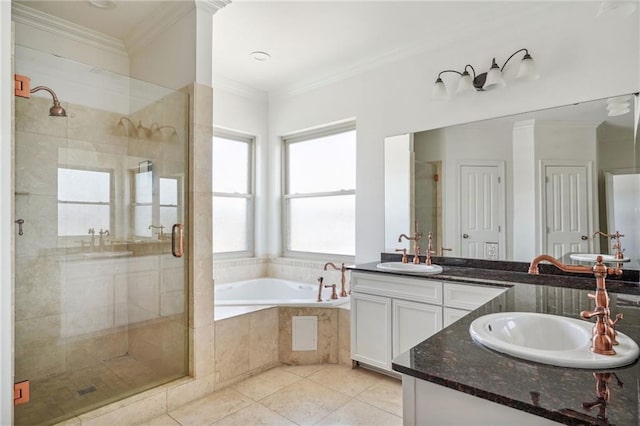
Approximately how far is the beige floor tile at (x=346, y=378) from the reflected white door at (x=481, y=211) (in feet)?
3.94

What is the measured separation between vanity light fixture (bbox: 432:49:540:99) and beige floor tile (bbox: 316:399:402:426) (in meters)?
2.27

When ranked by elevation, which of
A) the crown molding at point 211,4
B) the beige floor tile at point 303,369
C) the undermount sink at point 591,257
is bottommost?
the beige floor tile at point 303,369

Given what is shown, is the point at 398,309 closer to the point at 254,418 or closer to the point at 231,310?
the point at 254,418

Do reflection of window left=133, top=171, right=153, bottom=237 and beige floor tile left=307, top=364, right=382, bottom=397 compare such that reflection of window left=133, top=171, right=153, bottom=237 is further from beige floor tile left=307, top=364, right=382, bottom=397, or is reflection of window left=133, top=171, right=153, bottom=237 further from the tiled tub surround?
beige floor tile left=307, top=364, right=382, bottom=397

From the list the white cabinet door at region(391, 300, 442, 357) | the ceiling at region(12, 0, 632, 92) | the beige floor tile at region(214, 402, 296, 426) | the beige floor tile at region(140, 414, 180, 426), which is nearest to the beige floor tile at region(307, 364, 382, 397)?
the white cabinet door at region(391, 300, 442, 357)

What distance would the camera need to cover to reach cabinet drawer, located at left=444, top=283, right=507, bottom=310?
7.13 feet

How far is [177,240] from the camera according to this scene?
8.16 feet

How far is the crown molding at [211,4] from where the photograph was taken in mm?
2410

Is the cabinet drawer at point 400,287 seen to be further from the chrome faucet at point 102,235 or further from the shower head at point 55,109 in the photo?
the shower head at point 55,109

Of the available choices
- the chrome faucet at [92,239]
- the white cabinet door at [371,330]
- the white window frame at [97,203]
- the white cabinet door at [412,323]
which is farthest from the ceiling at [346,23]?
the white cabinet door at [371,330]

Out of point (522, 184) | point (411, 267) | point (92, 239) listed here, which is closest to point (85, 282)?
point (92, 239)

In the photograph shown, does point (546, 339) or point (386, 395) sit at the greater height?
point (546, 339)

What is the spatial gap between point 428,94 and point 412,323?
183cm

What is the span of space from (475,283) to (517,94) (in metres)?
1.39
